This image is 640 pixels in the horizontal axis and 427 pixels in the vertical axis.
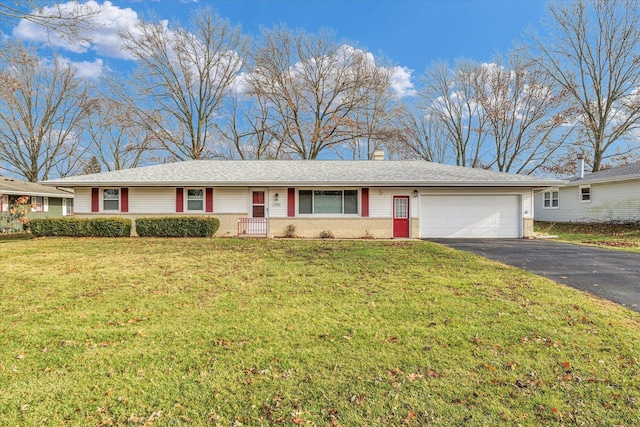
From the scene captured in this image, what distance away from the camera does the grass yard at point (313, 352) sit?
8.26 feet

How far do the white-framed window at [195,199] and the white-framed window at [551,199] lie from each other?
905 inches

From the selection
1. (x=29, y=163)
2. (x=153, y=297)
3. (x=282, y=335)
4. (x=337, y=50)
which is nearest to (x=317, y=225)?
(x=153, y=297)

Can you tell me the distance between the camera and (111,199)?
1513cm

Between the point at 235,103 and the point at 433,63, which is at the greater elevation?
the point at 433,63

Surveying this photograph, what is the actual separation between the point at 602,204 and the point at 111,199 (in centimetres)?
2700

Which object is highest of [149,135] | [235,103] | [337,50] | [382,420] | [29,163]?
[337,50]

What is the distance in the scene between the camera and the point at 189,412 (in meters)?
2.49

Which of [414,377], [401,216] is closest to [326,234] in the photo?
Answer: [401,216]

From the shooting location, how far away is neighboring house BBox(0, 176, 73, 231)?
61.2 ft

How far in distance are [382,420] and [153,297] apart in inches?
171

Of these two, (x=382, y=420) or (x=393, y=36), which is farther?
(x=393, y=36)

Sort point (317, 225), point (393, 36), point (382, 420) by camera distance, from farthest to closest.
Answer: point (393, 36)
point (317, 225)
point (382, 420)

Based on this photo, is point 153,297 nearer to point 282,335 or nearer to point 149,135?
point 282,335

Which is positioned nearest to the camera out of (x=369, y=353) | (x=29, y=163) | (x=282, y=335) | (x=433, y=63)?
(x=369, y=353)
